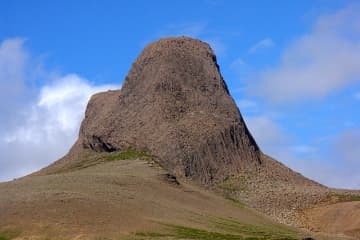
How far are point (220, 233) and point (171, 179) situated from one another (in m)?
27.3

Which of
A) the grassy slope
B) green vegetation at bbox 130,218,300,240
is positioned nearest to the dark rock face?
the grassy slope

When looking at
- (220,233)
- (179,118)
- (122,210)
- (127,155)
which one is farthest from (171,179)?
(220,233)

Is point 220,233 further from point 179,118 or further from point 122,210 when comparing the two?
point 179,118

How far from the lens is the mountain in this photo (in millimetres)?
67812

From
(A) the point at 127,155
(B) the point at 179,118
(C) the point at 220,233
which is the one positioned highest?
(B) the point at 179,118

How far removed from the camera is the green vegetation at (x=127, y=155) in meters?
112

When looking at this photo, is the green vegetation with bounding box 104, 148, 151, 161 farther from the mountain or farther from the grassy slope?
the grassy slope

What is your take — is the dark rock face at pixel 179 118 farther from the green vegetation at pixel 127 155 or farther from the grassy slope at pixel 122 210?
the grassy slope at pixel 122 210

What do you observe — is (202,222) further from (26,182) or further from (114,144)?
(114,144)

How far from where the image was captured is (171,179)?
9775 centimetres

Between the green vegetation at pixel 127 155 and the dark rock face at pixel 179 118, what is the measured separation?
4.89ft

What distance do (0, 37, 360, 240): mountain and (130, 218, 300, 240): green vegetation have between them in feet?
0.82

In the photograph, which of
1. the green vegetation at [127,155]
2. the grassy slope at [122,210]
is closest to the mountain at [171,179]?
the grassy slope at [122,210]

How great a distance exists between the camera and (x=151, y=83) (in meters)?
125
